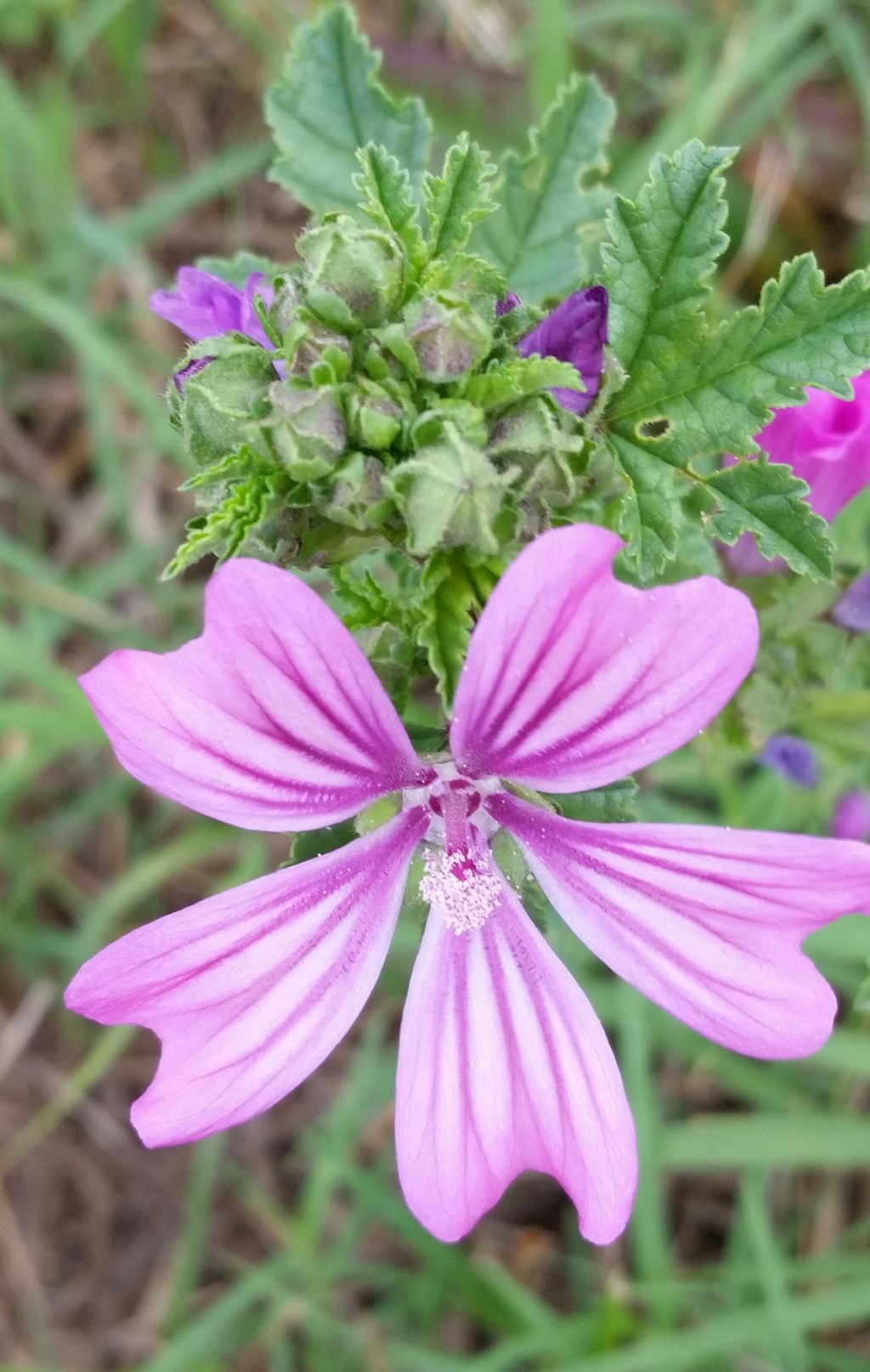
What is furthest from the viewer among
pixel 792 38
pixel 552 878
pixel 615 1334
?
pixel 792 38

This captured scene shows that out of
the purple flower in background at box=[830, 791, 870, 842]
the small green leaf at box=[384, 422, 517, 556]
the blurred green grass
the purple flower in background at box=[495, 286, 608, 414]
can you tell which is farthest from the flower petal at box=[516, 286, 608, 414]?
the blurred green grass

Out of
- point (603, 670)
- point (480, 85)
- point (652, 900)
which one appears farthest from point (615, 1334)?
point (480, 85)

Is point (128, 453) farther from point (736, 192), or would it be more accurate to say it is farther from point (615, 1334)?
point (615, 1334)

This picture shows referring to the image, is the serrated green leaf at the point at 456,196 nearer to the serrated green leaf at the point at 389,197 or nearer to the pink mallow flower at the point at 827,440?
the serrated green leaf at the point at 389,197

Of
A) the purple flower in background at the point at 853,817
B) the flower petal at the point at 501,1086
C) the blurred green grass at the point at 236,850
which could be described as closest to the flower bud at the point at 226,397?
the flower petal at the point at 501,1086

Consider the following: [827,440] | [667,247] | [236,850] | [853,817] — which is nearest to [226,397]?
[667,247]

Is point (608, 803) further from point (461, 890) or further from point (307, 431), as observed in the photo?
point (307, 431)

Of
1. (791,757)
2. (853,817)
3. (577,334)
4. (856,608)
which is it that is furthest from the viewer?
A: (853,817)
